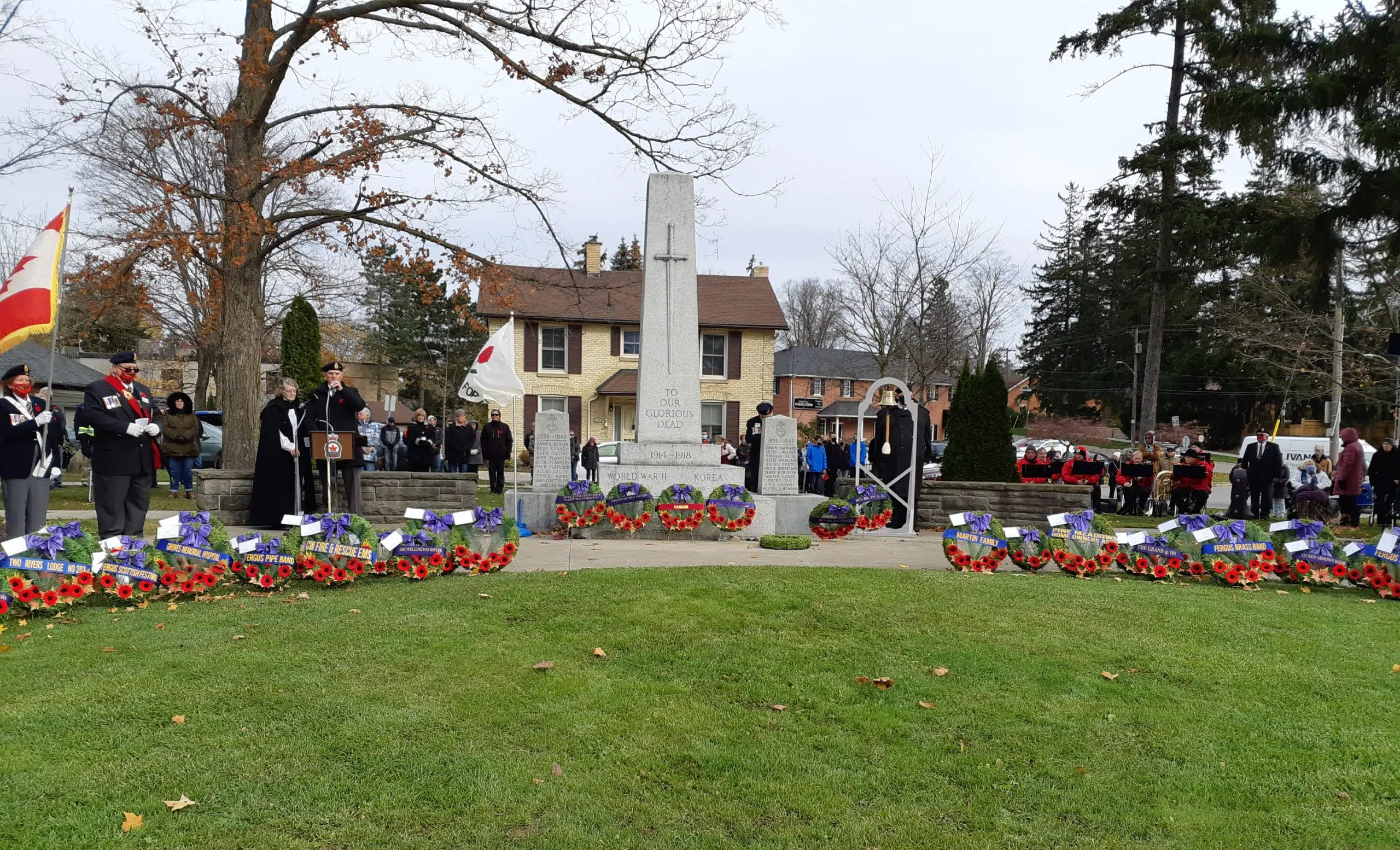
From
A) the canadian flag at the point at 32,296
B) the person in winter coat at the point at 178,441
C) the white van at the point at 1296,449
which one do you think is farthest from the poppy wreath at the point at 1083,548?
the white van at the point at 1296,449

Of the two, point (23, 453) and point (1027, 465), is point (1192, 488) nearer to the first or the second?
point (1027, 465)

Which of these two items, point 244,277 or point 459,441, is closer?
point 244,277

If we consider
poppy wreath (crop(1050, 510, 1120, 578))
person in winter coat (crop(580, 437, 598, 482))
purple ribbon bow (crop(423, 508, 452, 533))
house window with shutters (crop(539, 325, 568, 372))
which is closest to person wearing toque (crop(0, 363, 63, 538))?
purple ribbon bow (crop(423, 508, 452, 533))

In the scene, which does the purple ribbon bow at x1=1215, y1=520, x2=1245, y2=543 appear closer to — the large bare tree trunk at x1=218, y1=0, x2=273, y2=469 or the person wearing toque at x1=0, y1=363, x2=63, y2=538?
the person wearing toque at x1=0, y1=363, x2=63, y2=538

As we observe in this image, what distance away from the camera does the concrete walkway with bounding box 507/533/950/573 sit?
29.3ft

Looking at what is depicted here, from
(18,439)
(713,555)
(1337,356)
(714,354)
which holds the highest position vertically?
(714,354)

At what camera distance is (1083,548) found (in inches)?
346

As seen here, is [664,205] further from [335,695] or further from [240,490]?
[335,695]

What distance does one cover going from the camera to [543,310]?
1479 inches

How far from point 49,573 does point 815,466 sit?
16044 mm

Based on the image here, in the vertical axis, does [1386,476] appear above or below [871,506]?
above

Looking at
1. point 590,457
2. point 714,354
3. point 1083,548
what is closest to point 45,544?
point 1083,548

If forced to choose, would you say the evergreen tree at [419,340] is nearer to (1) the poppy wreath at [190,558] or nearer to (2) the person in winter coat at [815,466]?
(2) the person in winter coat at [815,466]

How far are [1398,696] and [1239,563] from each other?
11.1ft
